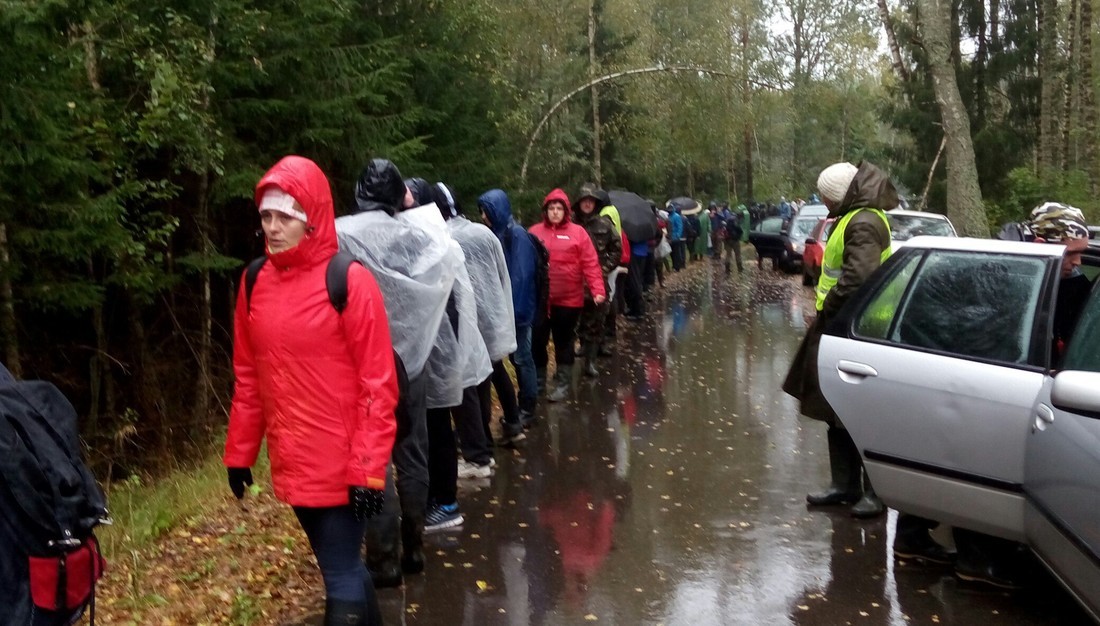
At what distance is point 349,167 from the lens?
13711 millimetres

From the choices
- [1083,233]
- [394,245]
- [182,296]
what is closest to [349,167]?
[182,296]

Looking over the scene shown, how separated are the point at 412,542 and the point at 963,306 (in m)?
3.15

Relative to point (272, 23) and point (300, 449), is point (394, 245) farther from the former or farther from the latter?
point (272, 23)

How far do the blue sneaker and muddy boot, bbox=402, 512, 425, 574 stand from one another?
80cm

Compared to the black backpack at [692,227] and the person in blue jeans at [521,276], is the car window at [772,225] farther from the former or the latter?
the person in blue jeans at [521,276]

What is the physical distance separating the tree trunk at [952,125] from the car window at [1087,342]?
15.0 meters

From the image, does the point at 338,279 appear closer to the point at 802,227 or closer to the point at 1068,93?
the point at 1068,93

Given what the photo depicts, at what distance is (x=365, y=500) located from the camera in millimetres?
4012

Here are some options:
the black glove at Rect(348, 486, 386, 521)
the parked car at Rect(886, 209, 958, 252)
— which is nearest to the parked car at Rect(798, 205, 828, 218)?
the parked car at Rect(886, 209, 958, 252)

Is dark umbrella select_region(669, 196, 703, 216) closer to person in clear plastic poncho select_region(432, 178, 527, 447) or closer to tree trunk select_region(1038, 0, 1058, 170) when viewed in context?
tree trunk select_region(1038, 0, 1058, 170)

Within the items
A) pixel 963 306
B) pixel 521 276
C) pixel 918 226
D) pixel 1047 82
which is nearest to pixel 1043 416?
pixel 963 306

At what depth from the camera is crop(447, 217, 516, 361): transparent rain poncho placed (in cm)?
797

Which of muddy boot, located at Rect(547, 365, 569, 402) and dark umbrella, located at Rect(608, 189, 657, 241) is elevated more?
dark umbrella, located at Rect(608, 189, 657, 241)

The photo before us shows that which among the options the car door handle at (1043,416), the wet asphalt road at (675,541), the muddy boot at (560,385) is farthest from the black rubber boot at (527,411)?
the car door handle at (1043,416)
